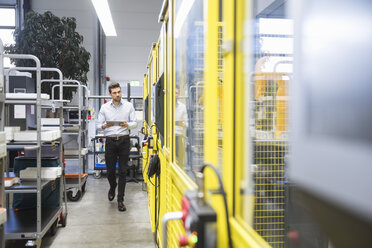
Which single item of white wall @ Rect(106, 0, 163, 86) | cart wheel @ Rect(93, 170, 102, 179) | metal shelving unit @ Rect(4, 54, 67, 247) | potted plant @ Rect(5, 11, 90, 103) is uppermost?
white wall @ Rect(106, 0, 163, 86)

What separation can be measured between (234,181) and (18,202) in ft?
11.2

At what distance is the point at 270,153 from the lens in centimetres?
136

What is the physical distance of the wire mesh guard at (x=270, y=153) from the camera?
48.4 inches

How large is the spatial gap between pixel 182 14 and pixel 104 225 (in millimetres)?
2893

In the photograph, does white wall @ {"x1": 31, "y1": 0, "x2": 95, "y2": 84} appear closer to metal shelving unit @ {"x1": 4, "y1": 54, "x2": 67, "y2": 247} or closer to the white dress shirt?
the white dress shirt

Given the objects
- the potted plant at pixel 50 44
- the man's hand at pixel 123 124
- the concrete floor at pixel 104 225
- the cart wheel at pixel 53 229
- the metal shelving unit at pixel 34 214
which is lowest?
the concrete floor at pixel 104 225

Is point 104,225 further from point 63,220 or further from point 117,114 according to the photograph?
point 117,114

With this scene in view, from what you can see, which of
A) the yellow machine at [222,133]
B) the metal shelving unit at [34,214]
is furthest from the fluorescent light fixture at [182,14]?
the metal shelving unit at [34,214]

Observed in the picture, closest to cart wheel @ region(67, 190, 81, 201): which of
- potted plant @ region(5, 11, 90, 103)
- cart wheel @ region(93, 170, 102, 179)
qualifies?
cart wheel @ region(93, 170, 102, 179)

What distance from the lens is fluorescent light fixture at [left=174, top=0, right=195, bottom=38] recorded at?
1.24m

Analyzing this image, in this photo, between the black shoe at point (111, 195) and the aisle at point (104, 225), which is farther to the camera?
the black shoe at point (111, 195)

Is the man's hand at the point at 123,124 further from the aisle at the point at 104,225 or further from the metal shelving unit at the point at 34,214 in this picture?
the aisle at the point at 104,225

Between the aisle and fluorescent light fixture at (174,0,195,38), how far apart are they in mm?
2232

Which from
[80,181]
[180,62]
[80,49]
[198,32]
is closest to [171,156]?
[180,62]
